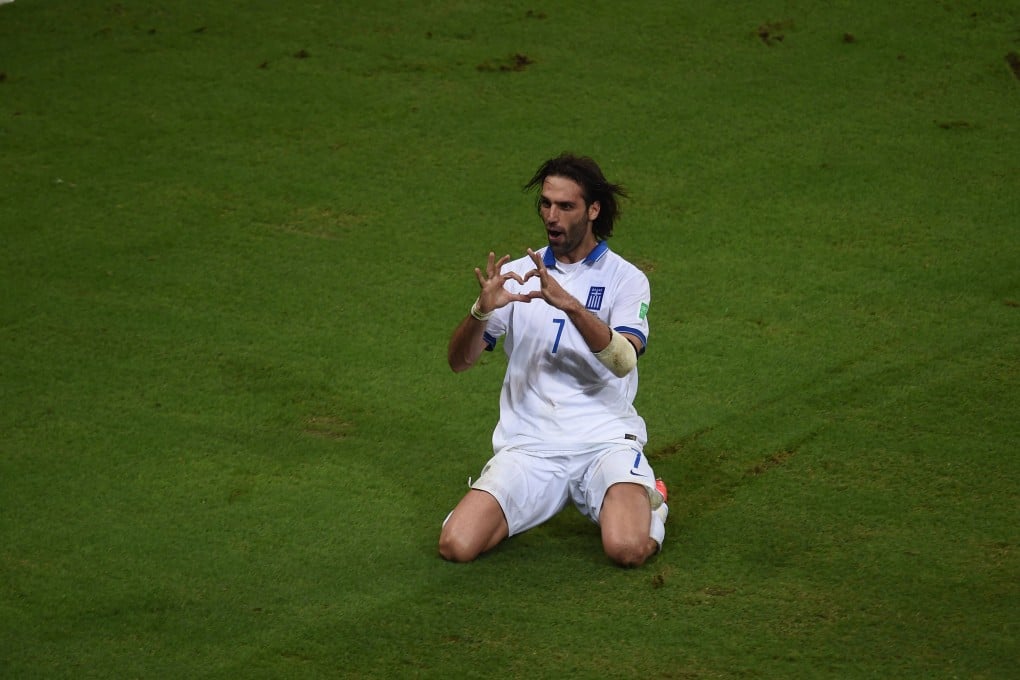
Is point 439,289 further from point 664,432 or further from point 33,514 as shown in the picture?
point 33,514

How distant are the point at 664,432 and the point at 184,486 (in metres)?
1.78

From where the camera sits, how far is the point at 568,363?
178 inches

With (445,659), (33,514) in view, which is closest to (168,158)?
(33,514)

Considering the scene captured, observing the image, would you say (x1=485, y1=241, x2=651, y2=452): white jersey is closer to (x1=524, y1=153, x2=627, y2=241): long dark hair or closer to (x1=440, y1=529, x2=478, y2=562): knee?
(x1=524, y1=153, x2=627, y2=241): long dark hair

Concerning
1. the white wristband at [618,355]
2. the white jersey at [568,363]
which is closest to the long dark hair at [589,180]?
the white jersey at [568,363]

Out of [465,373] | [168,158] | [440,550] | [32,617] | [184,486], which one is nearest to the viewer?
[32,617]

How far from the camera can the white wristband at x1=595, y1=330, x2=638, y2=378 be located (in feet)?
13.9

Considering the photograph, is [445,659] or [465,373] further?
[465,373]

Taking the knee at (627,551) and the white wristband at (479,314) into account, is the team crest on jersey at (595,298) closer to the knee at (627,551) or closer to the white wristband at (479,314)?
the white wristband at (479,314)

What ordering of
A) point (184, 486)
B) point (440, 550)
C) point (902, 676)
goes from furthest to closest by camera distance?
1. point (184, 486)
2. point (440, 550)
3. point (902, 676)

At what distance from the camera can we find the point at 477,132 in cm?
732

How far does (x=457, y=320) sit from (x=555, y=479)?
155cm

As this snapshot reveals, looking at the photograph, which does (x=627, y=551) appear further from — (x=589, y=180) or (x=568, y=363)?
(x=589, y=180)

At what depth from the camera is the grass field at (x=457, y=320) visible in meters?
4.07
